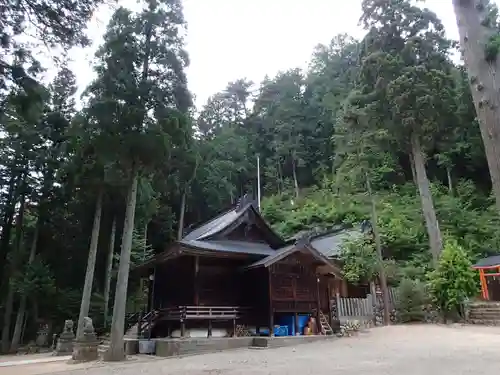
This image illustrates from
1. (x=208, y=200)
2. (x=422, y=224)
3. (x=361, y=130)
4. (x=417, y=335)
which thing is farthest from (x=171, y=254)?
(x=208, y=200)

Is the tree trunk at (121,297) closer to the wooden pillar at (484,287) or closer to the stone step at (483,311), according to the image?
the stone step at (483,311)

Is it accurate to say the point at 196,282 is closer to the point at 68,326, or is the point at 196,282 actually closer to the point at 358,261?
the point at 68,326

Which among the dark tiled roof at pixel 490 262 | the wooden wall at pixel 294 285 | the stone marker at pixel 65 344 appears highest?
the dark tiled roof at pixel 490 262

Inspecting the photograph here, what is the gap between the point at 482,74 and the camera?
394 cm

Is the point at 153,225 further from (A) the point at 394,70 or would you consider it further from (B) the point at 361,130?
(A) the point at 394,70

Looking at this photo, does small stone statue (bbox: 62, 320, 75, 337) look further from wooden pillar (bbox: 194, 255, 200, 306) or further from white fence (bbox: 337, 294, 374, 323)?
white fence (bbox: 337, 294, 374, 323)

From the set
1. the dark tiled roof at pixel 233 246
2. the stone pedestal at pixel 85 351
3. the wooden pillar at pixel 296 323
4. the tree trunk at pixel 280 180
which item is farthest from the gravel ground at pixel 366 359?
the tree trunk at pixel 280 180

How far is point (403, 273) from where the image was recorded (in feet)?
66.2

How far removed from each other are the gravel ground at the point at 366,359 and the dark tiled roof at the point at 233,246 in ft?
11.7

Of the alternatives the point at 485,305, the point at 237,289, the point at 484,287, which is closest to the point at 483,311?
the point at 485,305

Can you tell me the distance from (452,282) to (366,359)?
911 centimetres

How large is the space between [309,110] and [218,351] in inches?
1347

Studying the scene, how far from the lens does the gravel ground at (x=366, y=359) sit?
7070 mm

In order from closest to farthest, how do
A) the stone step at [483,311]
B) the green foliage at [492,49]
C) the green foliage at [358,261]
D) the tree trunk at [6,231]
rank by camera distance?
1. the green foliage at [492,49]
2. the stone step at [483,311]
3. the green foliage at [358,261]
4. the tree trunk at [6,231]
